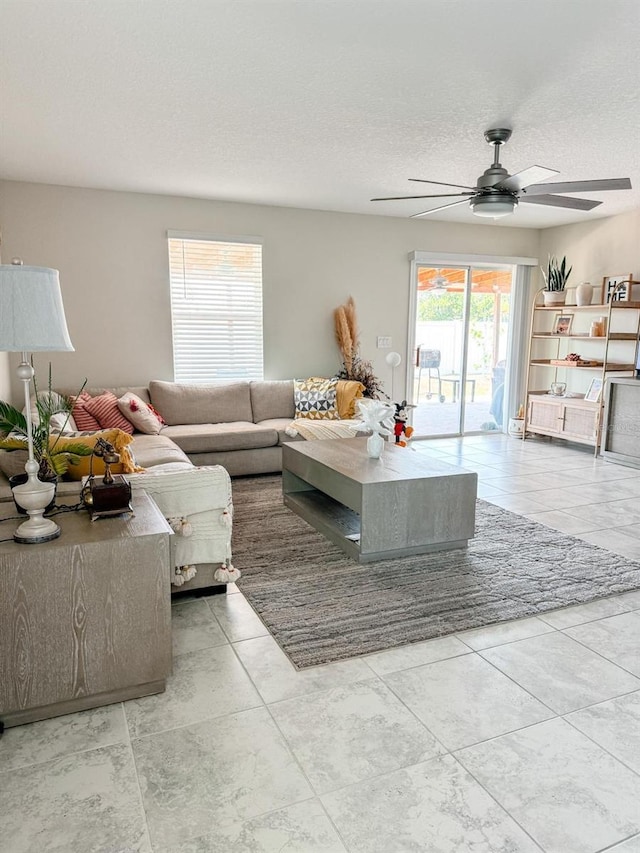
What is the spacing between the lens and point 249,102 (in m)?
3.21

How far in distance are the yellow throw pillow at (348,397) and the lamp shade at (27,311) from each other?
4.00m

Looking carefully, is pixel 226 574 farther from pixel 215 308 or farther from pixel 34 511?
pixel 215 308

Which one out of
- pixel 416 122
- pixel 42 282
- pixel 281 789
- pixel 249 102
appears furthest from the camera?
pixel 416 122

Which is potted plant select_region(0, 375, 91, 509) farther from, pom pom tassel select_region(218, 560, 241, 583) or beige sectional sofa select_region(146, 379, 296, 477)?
beige sectional sofa select_region(146, 379, 296, 477)

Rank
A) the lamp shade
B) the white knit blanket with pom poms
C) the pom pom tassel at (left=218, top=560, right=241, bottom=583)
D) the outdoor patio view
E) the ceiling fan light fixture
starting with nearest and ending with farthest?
the lamp shade < the white knit blanket with pom poms < the pom pom tassel at (left=218, top=560, right=241, bottom=583) < the ceiling fan light fixture < the outdoor patio view

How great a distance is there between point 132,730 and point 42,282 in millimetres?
1532

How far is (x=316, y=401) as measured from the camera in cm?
580

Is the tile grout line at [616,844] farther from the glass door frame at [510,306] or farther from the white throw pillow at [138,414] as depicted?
the glass door frame at [510,306]

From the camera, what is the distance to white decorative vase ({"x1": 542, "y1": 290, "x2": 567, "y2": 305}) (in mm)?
6877

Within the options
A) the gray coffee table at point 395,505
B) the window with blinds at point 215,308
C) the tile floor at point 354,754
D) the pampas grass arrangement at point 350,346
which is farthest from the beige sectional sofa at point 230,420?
the tile floor at point 354,754

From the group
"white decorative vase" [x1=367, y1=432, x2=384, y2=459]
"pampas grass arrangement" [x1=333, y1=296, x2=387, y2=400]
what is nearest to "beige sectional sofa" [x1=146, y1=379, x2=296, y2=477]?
"pampas grass arrangement" [x1=333, y1=296, x2=387, y2=400]

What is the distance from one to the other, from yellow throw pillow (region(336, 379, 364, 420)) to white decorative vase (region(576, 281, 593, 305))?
2872mm

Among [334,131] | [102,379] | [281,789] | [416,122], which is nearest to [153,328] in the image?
[102,379]

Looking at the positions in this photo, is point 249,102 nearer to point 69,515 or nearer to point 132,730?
point 69,515
